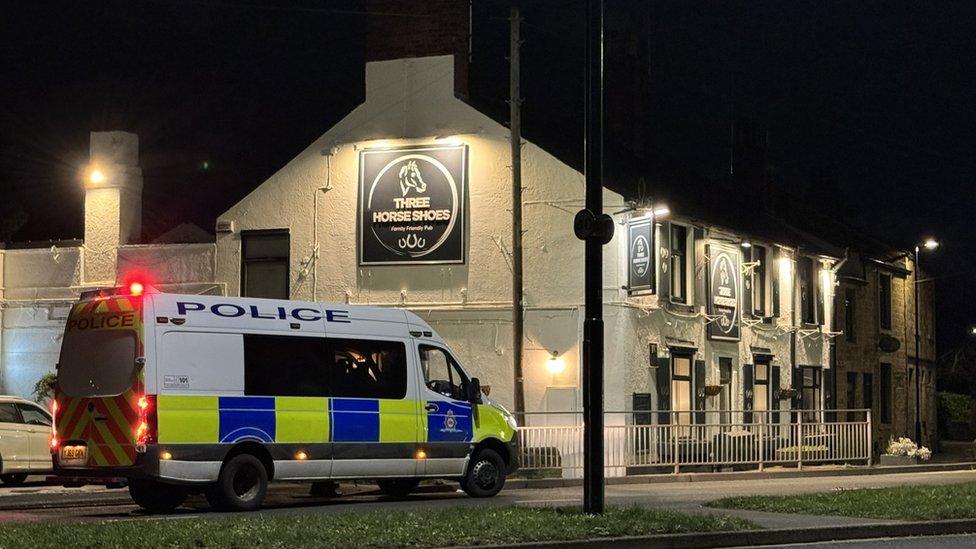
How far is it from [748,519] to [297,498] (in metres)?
8.52

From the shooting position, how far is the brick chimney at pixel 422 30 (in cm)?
3425

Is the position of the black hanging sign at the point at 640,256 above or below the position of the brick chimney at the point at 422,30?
below

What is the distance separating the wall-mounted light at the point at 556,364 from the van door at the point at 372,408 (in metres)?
11.4

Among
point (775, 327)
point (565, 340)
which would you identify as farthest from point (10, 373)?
point (775, 327)

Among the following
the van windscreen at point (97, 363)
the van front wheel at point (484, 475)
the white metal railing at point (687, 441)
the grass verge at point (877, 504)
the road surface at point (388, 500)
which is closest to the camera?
the grass verge at point (877, 504)

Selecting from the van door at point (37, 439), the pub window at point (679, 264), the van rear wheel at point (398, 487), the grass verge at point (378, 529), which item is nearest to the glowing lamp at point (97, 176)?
the van door at point (37, 439)

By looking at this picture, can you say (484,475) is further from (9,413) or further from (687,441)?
(9,413)

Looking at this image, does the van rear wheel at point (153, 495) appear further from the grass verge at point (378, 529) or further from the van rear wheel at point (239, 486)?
the grass verge at point (378, 529)

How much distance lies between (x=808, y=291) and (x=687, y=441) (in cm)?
1361

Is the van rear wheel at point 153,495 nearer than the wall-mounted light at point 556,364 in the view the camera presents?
Yes

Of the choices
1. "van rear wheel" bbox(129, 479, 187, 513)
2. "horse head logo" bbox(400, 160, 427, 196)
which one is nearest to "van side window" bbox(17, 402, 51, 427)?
"van rear wheel" bbox(129, 479, 187, 513)

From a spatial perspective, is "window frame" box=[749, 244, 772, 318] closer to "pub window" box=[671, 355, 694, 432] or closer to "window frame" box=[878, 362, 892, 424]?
"pub window" box=[671, 355, 694, 432]

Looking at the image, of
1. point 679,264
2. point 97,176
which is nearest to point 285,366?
point 679,264

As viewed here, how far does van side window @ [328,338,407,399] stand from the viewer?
813 inches
